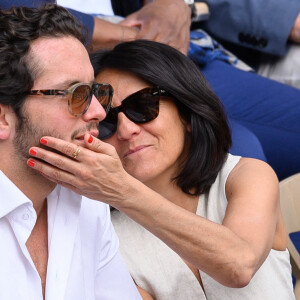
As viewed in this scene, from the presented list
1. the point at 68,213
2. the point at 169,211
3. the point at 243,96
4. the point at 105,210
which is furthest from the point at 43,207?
the point at 243,96

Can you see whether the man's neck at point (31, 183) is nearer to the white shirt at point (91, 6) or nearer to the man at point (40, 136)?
the man at point (40, 136)

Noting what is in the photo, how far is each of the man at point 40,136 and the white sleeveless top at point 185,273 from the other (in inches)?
11.5

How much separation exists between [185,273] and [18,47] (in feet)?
2.61

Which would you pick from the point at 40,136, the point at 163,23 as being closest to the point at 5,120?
the point at 40,136

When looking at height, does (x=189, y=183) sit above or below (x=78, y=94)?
below

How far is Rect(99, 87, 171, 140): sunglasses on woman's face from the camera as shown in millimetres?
1734

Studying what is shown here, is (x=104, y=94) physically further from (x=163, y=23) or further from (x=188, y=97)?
(x=163, y=23)

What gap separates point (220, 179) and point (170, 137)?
205 millimetres

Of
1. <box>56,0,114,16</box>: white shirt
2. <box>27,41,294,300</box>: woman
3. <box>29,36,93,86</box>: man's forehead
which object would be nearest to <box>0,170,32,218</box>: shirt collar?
<box>29,36,93,86</box>: man's forehead

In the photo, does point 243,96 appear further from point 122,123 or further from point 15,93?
point 15,93

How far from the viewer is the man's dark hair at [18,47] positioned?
1.27m

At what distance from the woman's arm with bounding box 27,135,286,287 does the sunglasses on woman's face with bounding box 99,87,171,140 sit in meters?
0.31

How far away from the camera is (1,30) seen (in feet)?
4.24

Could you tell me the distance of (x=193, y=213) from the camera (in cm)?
156
